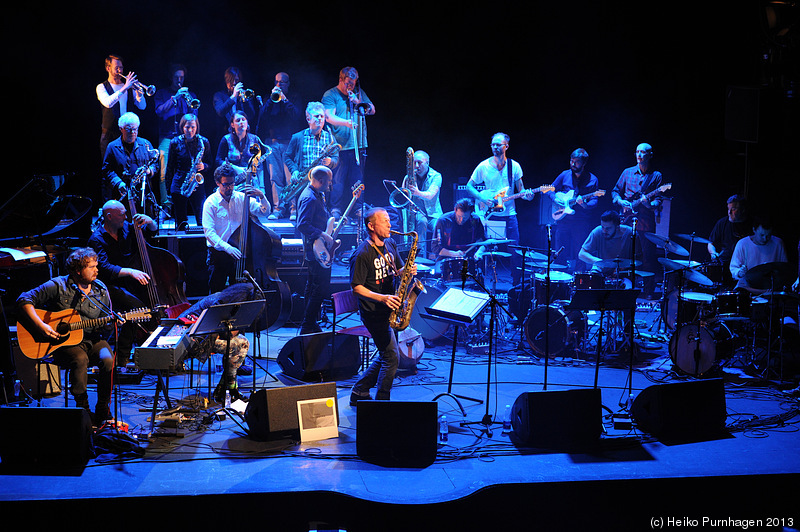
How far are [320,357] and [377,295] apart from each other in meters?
1.68

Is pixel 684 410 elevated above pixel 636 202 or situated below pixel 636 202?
below

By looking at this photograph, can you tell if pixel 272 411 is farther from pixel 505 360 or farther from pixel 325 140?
pixel 325 140

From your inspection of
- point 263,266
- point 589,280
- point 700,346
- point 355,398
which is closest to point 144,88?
point 263,266

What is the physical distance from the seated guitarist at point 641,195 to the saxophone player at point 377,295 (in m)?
6.66

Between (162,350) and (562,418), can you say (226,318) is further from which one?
(562,418)

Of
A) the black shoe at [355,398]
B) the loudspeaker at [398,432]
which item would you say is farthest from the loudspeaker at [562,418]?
the black shoe at [355,398]

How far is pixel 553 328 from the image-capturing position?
880cm

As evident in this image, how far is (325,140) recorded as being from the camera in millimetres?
11422

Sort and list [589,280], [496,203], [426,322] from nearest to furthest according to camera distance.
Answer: [589,280] < [426,322] < [496,203]

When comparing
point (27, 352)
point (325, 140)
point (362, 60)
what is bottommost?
point (27, 352)

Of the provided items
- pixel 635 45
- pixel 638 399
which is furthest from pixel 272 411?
pixel 635 45

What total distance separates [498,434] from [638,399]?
1.38 metres

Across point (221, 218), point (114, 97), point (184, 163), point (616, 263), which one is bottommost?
point (616, 263)

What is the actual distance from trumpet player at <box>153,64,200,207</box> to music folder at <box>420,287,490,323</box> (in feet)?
19.6
